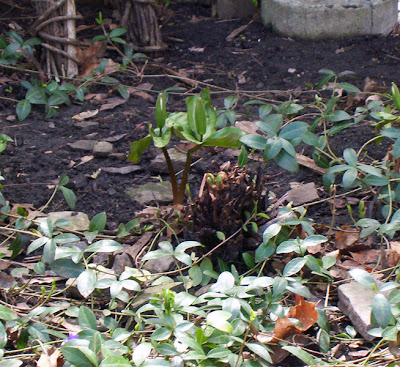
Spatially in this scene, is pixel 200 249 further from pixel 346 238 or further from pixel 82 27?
pixel 82 27

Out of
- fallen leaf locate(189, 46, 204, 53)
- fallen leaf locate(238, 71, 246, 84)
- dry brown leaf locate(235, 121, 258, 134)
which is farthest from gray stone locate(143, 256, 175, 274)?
fallen leaf locate(189, 46, 204, 53)

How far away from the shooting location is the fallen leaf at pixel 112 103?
2.96 metres

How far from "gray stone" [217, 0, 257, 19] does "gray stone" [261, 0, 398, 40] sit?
0.37 meters

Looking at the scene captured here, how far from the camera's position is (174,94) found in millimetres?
3154

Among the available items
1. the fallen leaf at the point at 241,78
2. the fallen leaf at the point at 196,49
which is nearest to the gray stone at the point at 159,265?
the fallen leaf at the point at 241,78

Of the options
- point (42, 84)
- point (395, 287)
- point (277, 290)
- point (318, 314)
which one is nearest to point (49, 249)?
point (277, 290)

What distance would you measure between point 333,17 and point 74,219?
2404 mm

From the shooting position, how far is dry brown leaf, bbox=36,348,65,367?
1423 millimetres

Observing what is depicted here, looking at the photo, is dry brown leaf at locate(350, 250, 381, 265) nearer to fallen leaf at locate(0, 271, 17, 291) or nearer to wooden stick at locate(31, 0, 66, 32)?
fallen leaf at locate(0, 271, 17, 291)

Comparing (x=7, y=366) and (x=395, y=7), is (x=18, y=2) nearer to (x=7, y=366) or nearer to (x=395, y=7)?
(x=395, y=7)

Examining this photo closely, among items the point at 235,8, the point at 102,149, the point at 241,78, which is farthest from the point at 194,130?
the point at 235,8

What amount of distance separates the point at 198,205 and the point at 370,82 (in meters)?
1.54

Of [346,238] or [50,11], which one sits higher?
[50,11]

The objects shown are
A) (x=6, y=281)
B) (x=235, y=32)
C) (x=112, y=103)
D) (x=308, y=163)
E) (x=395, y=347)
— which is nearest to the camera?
(x=395, y=347)
